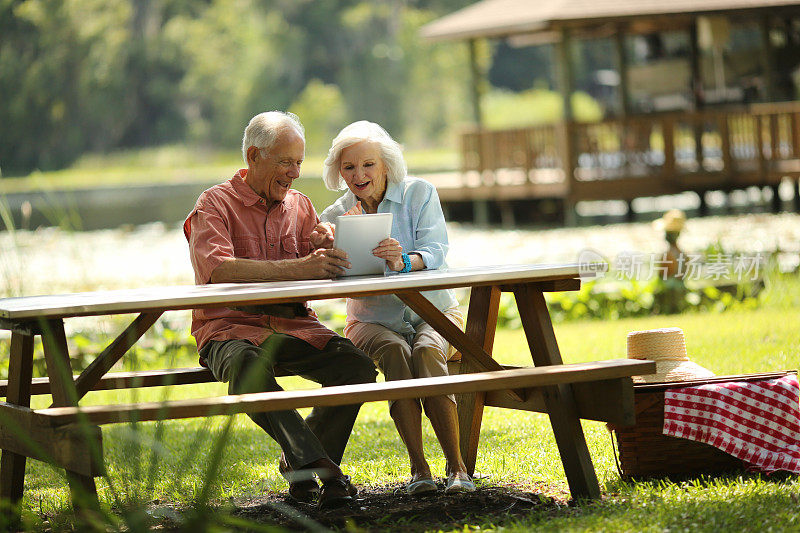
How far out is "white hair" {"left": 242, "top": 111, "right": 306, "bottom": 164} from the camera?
4.28 metres

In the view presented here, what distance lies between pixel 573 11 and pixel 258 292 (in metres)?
15.0

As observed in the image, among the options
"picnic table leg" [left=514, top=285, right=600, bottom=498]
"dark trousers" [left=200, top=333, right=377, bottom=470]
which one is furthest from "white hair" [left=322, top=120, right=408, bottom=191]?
"picnic table leg" [left=514, top=285, right=600, bottom=498]

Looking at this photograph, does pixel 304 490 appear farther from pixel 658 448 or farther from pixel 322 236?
pixel 658 448

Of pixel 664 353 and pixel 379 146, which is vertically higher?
pixel 379 146

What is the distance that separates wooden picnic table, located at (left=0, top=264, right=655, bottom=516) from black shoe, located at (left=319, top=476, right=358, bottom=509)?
0.47 meters

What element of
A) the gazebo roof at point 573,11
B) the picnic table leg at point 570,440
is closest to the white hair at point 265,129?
the picnic table leg at point 570,440

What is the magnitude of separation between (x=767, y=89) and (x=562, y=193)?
4.69 meters

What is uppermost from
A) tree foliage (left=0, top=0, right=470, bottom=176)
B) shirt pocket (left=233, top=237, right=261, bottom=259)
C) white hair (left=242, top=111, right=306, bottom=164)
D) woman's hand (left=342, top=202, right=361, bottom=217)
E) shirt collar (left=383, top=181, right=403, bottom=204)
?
tree foliage (left=0, top=0, right=470, bottom=176)

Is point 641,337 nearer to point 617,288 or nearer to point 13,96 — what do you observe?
point 617,288

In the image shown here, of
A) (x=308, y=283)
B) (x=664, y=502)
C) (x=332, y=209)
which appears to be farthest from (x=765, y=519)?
(x=332, y=209)

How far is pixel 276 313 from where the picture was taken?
4176mm

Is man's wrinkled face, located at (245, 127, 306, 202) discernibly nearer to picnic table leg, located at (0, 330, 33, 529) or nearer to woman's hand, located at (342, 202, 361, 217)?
woman's hand, located at (342, 202, 361, 217)

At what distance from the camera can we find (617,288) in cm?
883

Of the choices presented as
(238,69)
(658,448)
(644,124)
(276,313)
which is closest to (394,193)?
(276,313)
